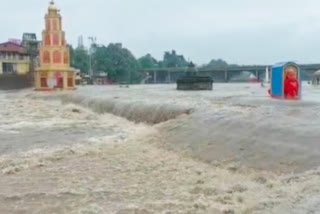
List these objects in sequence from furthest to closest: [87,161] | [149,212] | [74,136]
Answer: [74,136], [87,161], [149,212]

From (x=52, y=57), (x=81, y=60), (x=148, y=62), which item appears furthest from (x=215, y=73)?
(x=52, y=57)

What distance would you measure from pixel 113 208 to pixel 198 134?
5.48 m

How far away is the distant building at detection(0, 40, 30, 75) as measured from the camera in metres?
76.9

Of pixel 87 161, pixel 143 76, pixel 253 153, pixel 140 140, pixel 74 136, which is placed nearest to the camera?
pixel 253 153

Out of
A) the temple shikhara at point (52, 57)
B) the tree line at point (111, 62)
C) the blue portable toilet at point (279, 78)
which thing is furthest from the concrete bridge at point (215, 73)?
the blue portable toilet at point (279, 78)

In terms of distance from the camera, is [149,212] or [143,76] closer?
[149,212]

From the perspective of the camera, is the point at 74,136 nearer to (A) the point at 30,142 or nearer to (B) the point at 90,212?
(A) the point at 30,142

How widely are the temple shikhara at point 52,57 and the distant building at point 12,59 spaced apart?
86.9 ft

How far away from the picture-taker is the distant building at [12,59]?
7693 centimetres

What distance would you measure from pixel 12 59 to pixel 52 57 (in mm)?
29786

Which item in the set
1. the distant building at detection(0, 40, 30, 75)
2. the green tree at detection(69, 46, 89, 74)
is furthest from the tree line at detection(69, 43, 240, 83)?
the distant building at detection(0, 40, 30, 75)

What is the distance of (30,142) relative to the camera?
44.1 ft

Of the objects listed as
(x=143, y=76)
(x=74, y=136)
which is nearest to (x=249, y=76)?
(x=143, y=76)

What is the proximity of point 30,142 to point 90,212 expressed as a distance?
7127 millimetres
